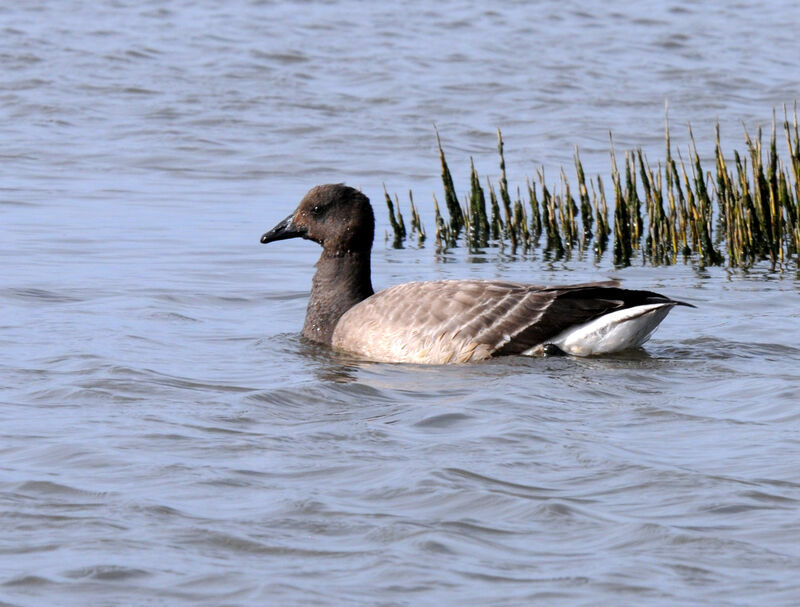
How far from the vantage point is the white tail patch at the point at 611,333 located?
35.4 feet

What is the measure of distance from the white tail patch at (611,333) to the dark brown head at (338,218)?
216 centimetres

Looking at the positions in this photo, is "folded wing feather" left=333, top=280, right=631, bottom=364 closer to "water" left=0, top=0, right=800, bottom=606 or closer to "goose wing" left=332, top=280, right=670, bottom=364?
"goose wing" left=332, top=280, right=670, bottom=364

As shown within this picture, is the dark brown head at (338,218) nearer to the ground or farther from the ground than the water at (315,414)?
farther from the ground

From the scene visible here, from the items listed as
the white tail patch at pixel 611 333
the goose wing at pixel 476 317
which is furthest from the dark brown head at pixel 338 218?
the white tail patch at pixel 611 333

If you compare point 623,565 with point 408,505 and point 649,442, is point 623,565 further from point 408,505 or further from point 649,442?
point 649,442

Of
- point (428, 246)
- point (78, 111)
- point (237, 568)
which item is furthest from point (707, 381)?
point (78, 111)

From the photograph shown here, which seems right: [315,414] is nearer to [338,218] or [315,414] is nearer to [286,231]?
[338,218]

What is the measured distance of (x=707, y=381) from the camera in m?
10.0

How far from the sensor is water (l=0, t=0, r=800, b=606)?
6.15 m

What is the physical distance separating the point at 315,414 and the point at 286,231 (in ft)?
12.5

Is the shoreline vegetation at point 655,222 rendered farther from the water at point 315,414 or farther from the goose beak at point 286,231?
the goose beak at point 286,231

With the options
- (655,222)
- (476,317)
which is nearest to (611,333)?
(476,317)

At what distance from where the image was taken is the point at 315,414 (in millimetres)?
8969

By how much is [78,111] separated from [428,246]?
34.2 ft
